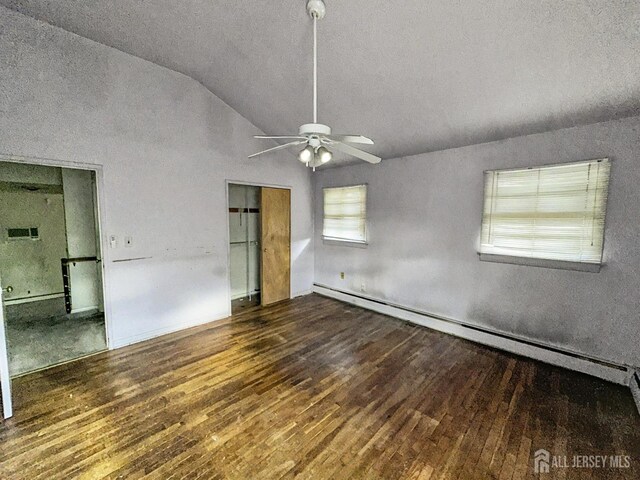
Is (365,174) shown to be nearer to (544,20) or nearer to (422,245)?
(422,245)

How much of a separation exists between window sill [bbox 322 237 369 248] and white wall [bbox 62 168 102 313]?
3.80m

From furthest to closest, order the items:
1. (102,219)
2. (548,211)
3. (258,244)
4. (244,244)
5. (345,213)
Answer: (258,244) → (244,244) → (345,213) → (102,219) → (548,211)

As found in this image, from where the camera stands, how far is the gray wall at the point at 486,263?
8.36 feet

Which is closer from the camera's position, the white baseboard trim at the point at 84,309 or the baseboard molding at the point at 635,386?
the baseboard molding at the point at 635,386

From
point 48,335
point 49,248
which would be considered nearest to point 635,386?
point 48,335

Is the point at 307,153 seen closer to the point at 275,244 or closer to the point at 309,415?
the point at 309,415

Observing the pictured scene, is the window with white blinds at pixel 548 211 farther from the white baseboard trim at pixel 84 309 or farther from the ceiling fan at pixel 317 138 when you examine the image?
the white baseboard trim at pixel 84 309

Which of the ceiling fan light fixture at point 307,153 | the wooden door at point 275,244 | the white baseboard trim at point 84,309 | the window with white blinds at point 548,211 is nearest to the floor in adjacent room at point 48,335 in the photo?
the white baseboard trim at point 84,309

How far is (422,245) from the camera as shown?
3938mm

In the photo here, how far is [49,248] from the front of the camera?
4.38 metres

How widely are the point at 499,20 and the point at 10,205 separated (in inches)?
252

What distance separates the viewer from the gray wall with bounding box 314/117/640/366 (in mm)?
2547

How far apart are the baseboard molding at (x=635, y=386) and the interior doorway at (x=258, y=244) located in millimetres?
4371

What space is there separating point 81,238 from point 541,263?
248 inches
